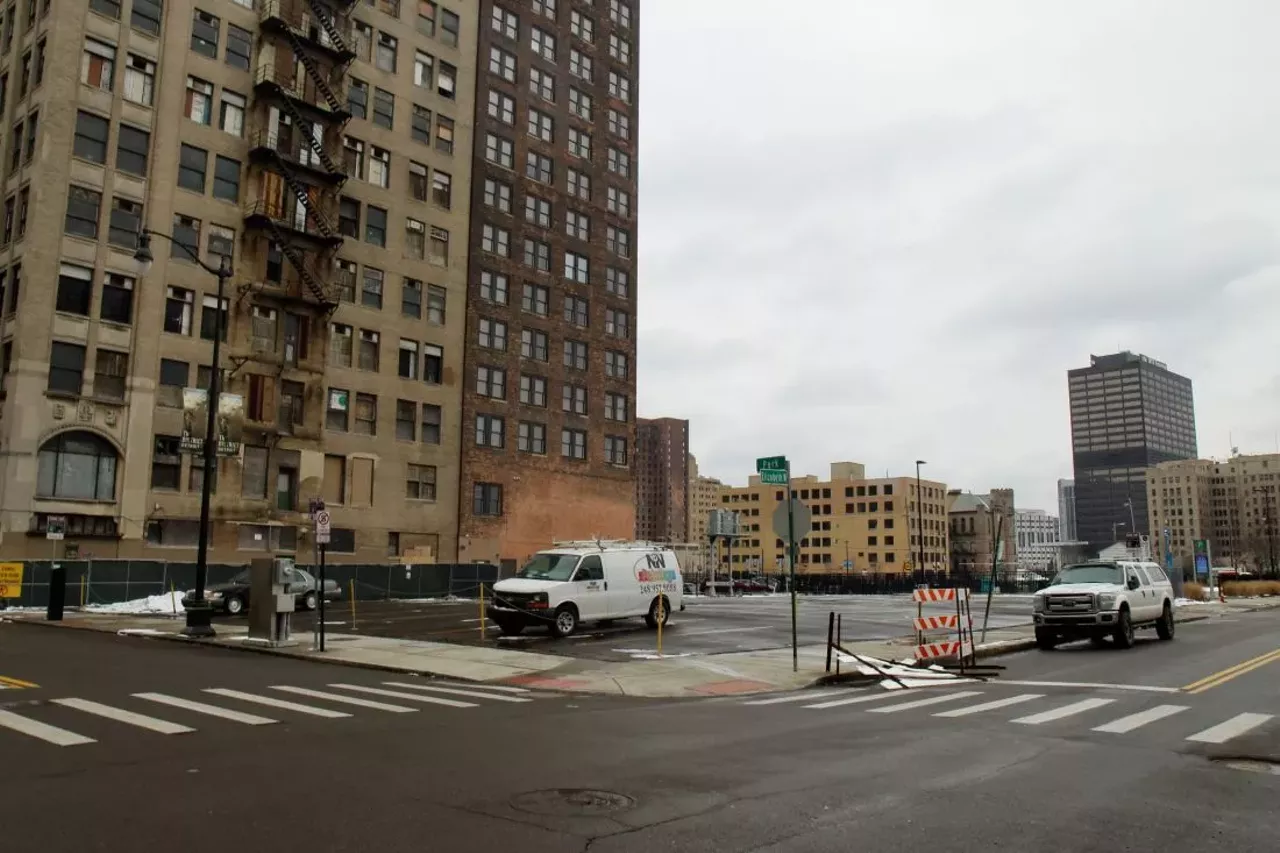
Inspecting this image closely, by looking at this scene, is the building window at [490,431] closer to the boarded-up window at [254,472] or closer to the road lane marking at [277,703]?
the boarded-up window at [254,472]

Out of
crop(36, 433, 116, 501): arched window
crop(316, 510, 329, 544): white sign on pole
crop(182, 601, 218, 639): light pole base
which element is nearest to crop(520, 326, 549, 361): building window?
crop(36, 433, 116, 501): arched window

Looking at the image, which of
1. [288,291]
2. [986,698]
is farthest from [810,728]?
[288,291]

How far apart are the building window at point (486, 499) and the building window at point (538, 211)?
1697 centimetres

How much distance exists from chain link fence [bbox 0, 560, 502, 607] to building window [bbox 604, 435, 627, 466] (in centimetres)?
1410

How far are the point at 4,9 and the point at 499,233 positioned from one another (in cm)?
2638

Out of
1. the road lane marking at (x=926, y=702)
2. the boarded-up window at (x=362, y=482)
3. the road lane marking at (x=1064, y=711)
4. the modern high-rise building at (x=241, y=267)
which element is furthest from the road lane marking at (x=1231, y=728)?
the boarded-up window at (x=362, y=482)

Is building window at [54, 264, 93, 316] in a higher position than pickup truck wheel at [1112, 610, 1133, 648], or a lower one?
higher

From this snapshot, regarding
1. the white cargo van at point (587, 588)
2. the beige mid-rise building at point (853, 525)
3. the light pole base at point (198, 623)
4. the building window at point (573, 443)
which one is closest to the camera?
the light pole base at point (198, 623)

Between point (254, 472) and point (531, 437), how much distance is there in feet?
58.5

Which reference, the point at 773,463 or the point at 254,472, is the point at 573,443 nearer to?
the point at 254,472

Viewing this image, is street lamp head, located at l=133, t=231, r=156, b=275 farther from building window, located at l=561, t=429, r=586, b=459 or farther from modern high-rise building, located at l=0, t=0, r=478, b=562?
building window, located at l=561, t=429, r=586, b=459

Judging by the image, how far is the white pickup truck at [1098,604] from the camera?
2122cm

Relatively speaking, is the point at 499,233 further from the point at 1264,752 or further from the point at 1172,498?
the point at 1172,498

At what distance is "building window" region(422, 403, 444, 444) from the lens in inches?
2084
